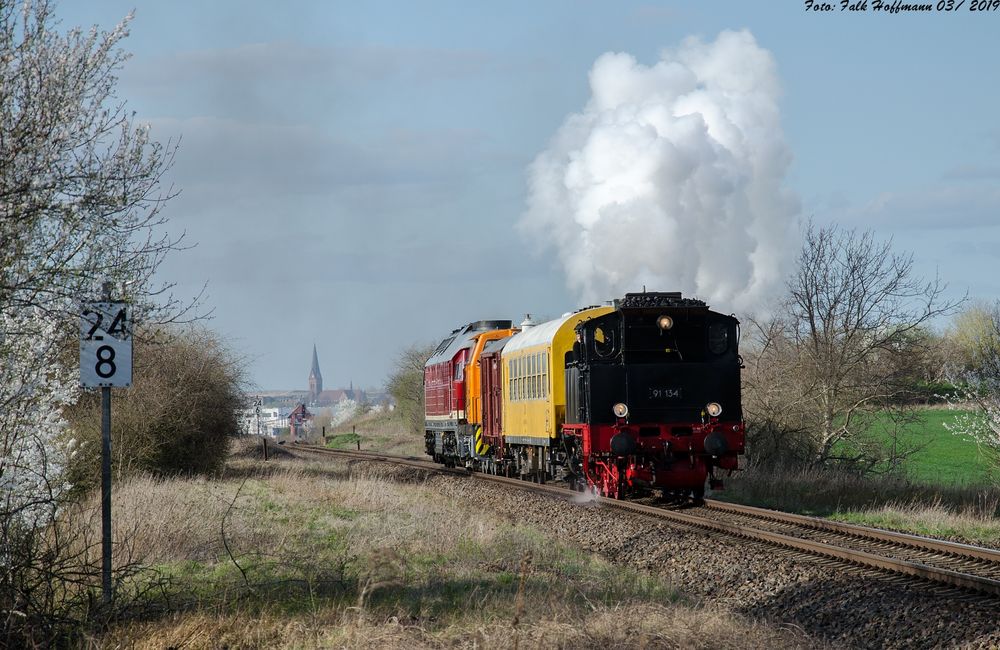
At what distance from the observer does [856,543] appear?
13344 mm

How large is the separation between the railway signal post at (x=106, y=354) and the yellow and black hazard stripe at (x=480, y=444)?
1936 cm

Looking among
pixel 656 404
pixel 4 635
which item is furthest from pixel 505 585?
pixel 656 404

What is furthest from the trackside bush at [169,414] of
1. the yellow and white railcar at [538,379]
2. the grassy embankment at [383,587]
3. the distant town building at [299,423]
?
the distant town building at [299,423]

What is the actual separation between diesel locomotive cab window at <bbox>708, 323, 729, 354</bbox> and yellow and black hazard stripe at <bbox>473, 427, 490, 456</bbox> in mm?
11106

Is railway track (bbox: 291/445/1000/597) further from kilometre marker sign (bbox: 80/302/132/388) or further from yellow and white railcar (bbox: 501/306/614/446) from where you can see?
kilometre marker sign (bbox: 80/302/132/388)

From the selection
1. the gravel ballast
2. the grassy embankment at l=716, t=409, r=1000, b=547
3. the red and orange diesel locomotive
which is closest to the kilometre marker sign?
the gravel ballast

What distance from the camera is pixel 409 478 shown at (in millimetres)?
28859

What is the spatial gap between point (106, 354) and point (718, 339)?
1156 centimetres

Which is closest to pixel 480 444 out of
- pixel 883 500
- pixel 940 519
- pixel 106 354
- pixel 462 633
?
pixel 883 500

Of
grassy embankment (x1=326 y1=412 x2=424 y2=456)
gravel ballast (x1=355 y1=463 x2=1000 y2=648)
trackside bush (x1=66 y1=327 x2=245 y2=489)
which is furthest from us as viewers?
grassy embankment (x1=326 y1=412 x2=424 y2=456)

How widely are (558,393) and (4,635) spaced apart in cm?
1308

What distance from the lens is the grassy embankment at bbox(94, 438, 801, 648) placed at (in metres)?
7.89

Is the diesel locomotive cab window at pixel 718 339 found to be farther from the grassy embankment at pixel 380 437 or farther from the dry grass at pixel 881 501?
the grassy embankment at pixel 380 437

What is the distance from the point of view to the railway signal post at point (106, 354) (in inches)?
340
